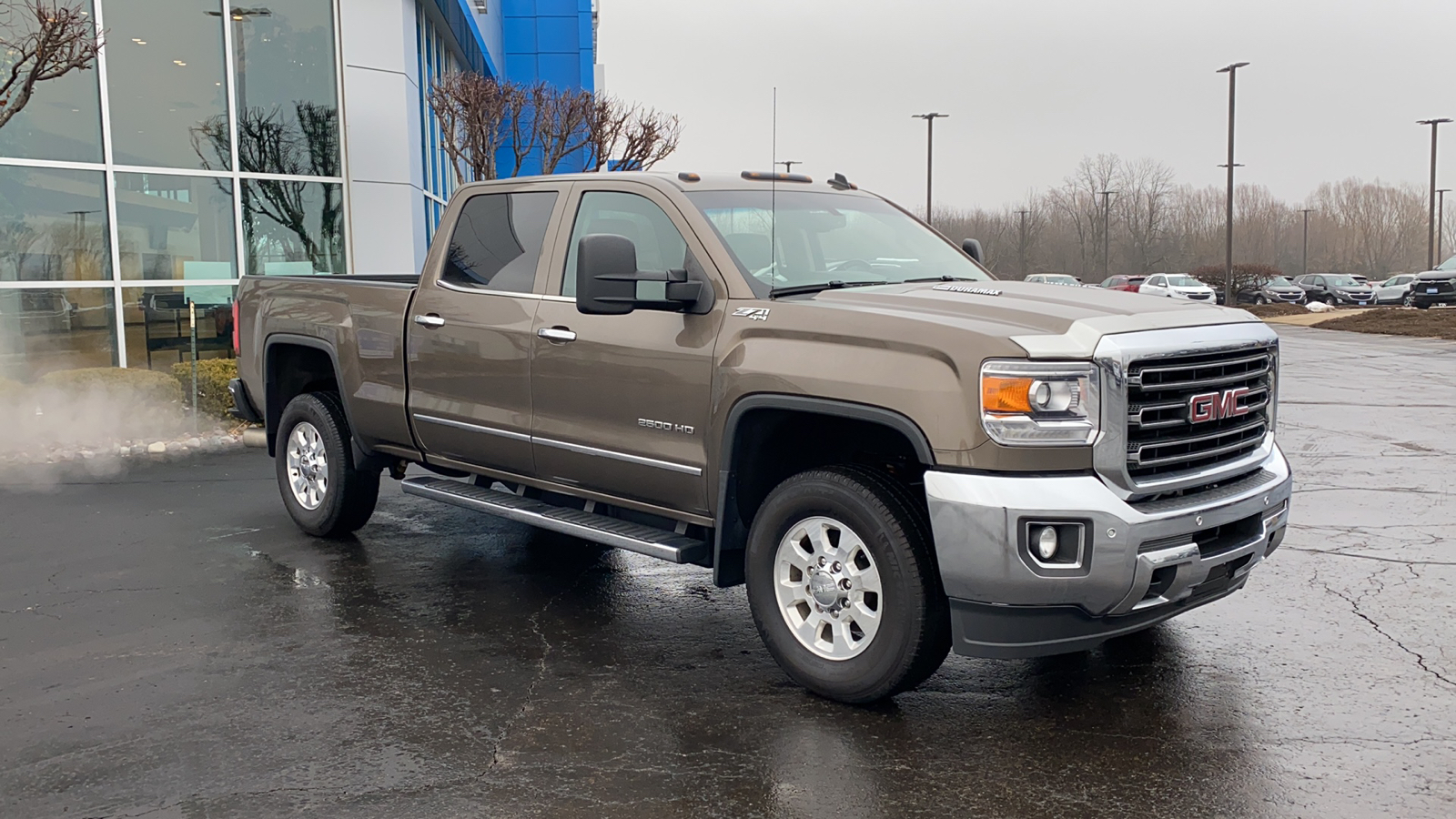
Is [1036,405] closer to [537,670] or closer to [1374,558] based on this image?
[537,670]

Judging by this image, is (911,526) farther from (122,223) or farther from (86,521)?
(122,223)

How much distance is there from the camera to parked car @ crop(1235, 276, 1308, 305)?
5200cm

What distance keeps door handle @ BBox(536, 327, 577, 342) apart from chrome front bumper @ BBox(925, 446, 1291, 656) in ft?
6.61

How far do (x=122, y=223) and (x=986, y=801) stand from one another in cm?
1399

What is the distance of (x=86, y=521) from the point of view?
7.95 m

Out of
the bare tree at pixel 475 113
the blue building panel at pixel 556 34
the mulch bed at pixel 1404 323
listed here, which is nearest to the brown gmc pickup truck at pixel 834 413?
the bare tree at pixel 475 113

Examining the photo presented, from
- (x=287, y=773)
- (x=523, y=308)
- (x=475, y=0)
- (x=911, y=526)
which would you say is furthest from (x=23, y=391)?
(x=475, y=0)

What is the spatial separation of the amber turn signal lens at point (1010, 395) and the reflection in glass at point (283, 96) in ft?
46.3

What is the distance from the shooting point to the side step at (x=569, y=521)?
Answer: 16.6 feet

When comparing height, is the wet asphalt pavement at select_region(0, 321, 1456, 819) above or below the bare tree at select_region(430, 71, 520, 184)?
below

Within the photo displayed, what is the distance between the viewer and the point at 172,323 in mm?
15086

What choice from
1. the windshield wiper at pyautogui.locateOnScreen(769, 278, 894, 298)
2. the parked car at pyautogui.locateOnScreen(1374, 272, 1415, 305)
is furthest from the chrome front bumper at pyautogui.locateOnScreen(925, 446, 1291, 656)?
the parked car at pyautogui.locateOnScreen(1374, 272, 1415, 305)

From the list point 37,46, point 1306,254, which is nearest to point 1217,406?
point 37,46

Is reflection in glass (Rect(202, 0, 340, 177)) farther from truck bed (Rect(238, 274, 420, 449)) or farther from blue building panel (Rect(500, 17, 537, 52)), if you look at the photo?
blue building panel (Rect(500, 17, 537, 52))
